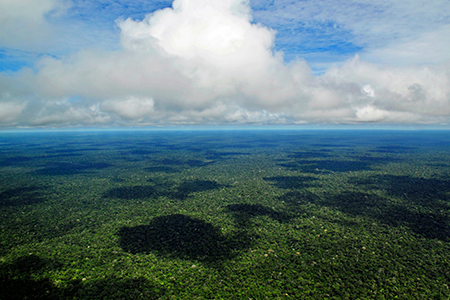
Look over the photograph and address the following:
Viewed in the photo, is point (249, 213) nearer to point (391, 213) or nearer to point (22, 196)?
point (391, 213)

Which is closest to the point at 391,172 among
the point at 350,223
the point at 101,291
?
the point at 350,223

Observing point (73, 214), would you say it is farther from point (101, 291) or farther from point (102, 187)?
point (101, 291)

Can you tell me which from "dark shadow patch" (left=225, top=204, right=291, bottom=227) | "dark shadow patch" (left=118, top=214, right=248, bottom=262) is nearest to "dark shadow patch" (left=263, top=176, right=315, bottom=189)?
→ "dark shadow patch" (left=225, top=204, right=291, bottom=227)

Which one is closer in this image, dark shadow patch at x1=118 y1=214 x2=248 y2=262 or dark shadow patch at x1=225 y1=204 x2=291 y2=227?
dark shadow patch at x1=118 y1=214 x2=248 y2=262

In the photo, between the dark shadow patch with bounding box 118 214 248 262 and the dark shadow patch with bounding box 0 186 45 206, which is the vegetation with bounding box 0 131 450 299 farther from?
the dark shadow patch with bounding box 0 186 45 206

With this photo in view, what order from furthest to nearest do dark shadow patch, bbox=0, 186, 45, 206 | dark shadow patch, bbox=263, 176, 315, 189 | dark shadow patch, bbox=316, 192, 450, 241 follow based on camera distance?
dark shadow patch, bbox=263, 176, 315, 189
dark shadow patch, bbox=0, 186, 45, 206
dark shadow patch, bbox=316, 192, 450, 241
